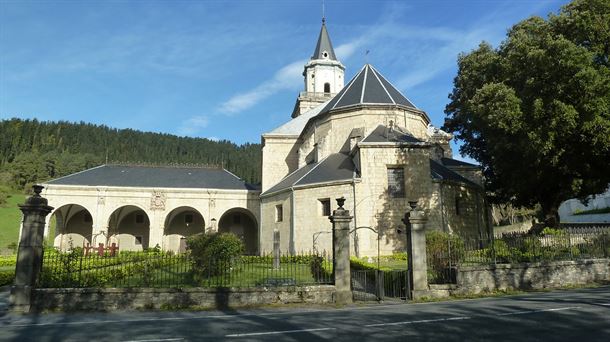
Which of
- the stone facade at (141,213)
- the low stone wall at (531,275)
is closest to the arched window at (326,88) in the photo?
the stone facade at (141,213)

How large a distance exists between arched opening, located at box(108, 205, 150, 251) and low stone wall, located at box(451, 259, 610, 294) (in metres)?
29.9

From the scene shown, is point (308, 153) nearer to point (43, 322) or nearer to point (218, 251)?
point (218, 251)

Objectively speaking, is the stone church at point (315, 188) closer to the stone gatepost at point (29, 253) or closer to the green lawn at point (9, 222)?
the stone gatepost at point (29, 253)

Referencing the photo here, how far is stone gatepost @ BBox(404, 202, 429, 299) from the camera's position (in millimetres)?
12914

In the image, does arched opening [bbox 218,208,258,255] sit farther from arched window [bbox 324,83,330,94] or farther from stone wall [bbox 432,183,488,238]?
stone wall [bbox 432,183,488,238]

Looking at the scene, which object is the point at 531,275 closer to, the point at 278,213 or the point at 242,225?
the point at 278,213

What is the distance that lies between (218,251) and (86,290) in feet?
17.8

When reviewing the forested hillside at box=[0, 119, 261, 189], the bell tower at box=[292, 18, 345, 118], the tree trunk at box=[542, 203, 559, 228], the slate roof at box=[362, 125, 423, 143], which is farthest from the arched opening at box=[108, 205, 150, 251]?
the forested hillside at box=[0, 119, 261, 189]

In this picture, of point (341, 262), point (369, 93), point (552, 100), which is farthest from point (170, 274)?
point (369, 93)

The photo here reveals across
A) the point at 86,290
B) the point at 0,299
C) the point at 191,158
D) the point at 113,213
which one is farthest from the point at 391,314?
the point at 191,158

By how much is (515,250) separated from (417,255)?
15.3 feet

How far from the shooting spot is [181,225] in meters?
37.4

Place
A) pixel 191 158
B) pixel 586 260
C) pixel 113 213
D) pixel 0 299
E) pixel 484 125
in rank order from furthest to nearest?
pixel 191 158 < pixel 113 213 < pixel 484 125 < pixel 586 260 < pixel 0 299

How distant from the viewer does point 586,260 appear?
15.1 m
